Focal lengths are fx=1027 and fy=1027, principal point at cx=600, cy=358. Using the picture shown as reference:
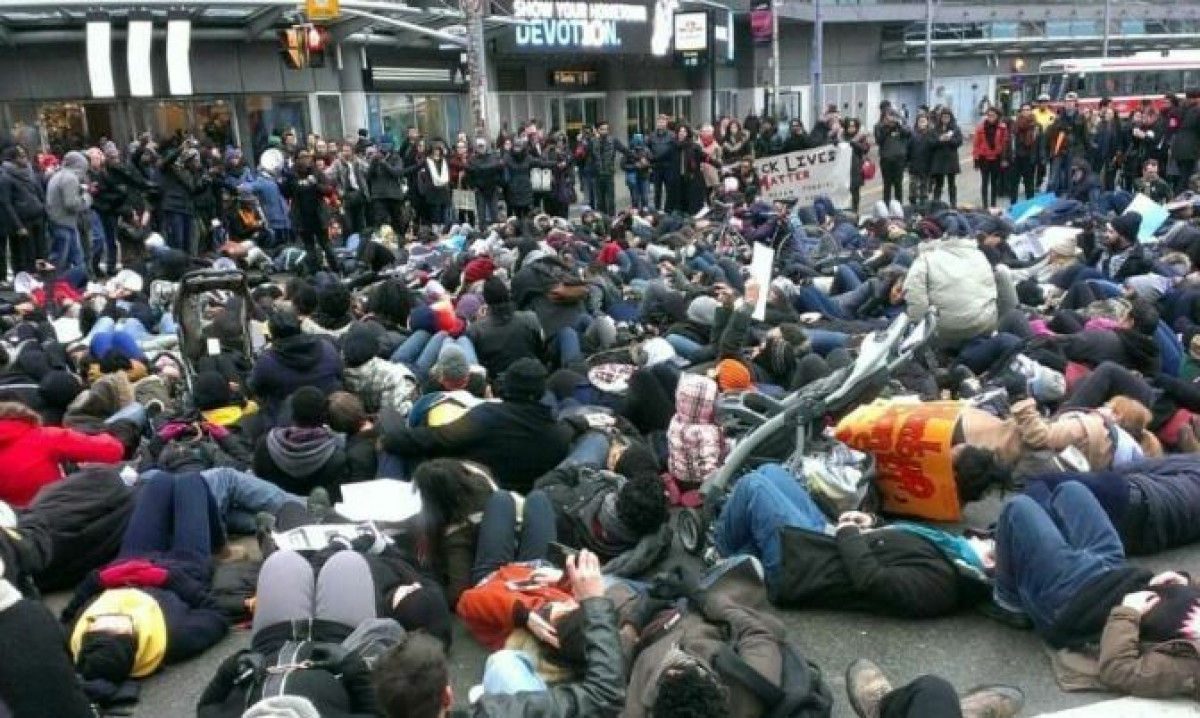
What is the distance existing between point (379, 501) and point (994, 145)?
15931mm

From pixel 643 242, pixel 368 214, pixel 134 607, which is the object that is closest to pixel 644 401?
pixel 134 607

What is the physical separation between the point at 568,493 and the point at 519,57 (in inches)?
1111

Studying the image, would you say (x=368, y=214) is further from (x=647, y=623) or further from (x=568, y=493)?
(x=647, y=623)

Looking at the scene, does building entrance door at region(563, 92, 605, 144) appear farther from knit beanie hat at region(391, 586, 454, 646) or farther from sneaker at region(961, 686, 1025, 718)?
sneaker at region(961, 686, 1025, 718)

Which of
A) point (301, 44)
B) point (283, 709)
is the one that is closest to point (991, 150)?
point (301, 44)

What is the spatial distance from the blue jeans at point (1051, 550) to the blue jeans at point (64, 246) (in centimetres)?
1352

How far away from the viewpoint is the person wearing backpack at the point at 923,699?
319 centimetres

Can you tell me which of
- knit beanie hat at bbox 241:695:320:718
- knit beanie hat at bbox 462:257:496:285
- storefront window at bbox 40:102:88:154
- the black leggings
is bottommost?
the black leggings

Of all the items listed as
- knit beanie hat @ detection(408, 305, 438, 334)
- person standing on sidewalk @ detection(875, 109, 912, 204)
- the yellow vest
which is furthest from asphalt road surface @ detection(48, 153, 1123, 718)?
person standing on sidewalk @ detection(875, 109, 912, 204)

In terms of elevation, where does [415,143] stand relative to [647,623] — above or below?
above

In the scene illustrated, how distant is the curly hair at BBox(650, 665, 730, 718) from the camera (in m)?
2.91

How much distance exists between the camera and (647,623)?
4152 mm

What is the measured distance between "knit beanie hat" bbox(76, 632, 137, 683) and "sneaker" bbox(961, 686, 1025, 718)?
11.4 feet

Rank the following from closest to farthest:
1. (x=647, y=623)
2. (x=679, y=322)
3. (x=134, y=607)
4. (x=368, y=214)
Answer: (x=647, y=623), (x=134, y=607), (x=679, y=322), (x=368, y=214)
